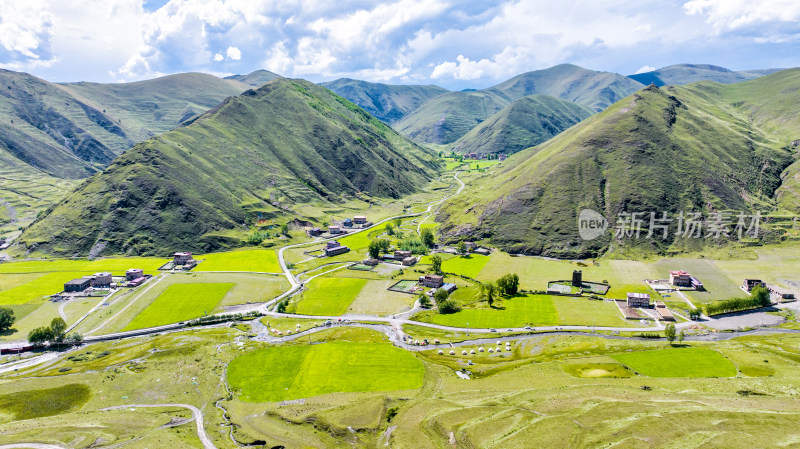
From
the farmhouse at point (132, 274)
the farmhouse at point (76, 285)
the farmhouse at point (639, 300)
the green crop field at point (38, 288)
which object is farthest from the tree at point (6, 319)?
the farmhouse at point (639, 300)

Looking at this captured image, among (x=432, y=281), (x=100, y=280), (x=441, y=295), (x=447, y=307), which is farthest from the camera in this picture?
(x=100, y=280)

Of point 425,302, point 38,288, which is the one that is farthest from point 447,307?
point 38,288

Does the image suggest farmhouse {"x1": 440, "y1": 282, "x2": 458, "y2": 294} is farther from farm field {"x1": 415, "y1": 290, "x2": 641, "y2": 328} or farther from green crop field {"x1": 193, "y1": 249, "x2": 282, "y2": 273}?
green crop field {"x1": 193, "y1": 249, "x2": 282, "y2": 273}

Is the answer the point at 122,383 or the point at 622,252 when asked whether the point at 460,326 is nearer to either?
the point at 122,383

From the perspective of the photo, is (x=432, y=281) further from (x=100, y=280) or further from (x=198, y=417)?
(x=100, y=280)

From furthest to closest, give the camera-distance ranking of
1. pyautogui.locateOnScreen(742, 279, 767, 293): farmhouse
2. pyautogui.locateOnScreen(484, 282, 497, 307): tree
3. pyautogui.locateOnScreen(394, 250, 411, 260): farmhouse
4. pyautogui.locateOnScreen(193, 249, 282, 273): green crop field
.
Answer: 1. pyautogui.locateOnScreen(394, 250, 411, 260): farmhouse
2. pyautogui.locateOnScreen(193, 249, 282, 273): green crop field
3. pyautogui.locateOnScreen(742, 279, 767, 293): farmhouse
4. pyautogui.locateOnScreen(484, 282, 497, 307): tree

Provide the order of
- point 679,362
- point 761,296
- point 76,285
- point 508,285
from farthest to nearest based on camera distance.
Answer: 1. point 76,285
2. point 508,285
3. point 761,296
4. point 679,362

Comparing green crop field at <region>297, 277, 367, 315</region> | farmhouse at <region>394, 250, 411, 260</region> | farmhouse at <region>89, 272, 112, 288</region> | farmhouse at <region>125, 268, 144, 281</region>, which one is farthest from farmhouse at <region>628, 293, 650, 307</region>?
farmhouse at <region>89, 272, 112, 288</region>
